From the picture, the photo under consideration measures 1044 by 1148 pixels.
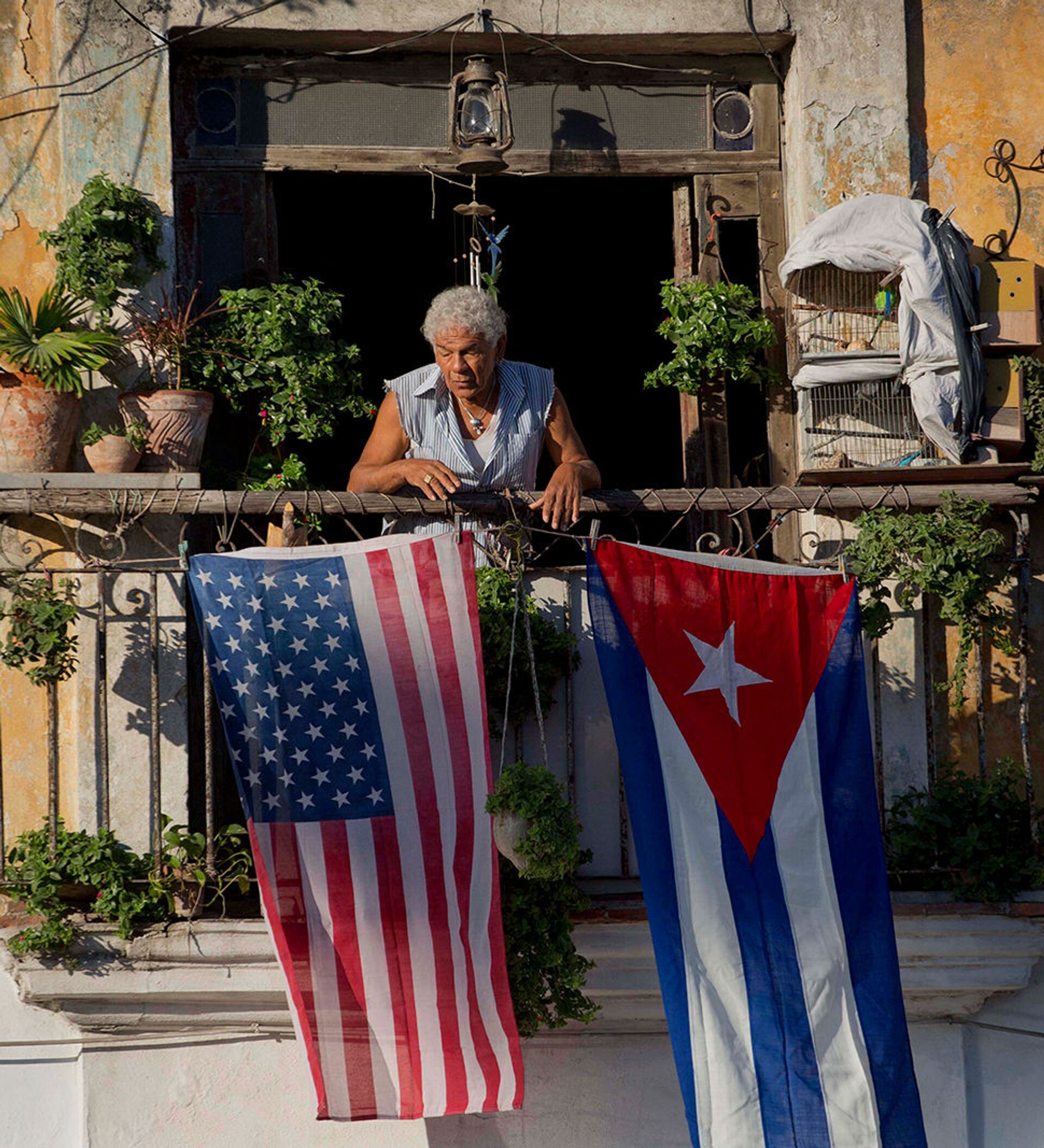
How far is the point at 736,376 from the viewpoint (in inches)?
249

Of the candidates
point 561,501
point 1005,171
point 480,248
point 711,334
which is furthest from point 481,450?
point 1005,171

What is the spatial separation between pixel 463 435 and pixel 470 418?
0.23ft

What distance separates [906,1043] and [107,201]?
401cm

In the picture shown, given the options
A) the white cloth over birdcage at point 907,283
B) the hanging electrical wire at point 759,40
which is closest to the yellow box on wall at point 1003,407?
the white cloth over birdcage at point 907,283

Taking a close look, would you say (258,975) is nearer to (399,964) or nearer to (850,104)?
(399,964)

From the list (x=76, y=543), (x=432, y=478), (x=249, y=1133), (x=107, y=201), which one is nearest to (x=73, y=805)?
(x=76, y=543)

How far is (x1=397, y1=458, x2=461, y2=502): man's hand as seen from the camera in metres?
5.57

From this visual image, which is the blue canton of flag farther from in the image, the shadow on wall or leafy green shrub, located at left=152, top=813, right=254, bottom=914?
the shadow on wall

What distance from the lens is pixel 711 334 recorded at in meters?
6.28

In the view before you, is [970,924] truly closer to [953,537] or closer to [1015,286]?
[953,537]

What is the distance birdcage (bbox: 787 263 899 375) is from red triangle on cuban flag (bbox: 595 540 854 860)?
3.62 feet

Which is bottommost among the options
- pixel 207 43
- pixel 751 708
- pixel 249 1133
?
pixel 249 1133

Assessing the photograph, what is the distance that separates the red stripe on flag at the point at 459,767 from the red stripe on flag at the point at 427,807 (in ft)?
0.19

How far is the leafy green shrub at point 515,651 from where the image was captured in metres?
5.75
